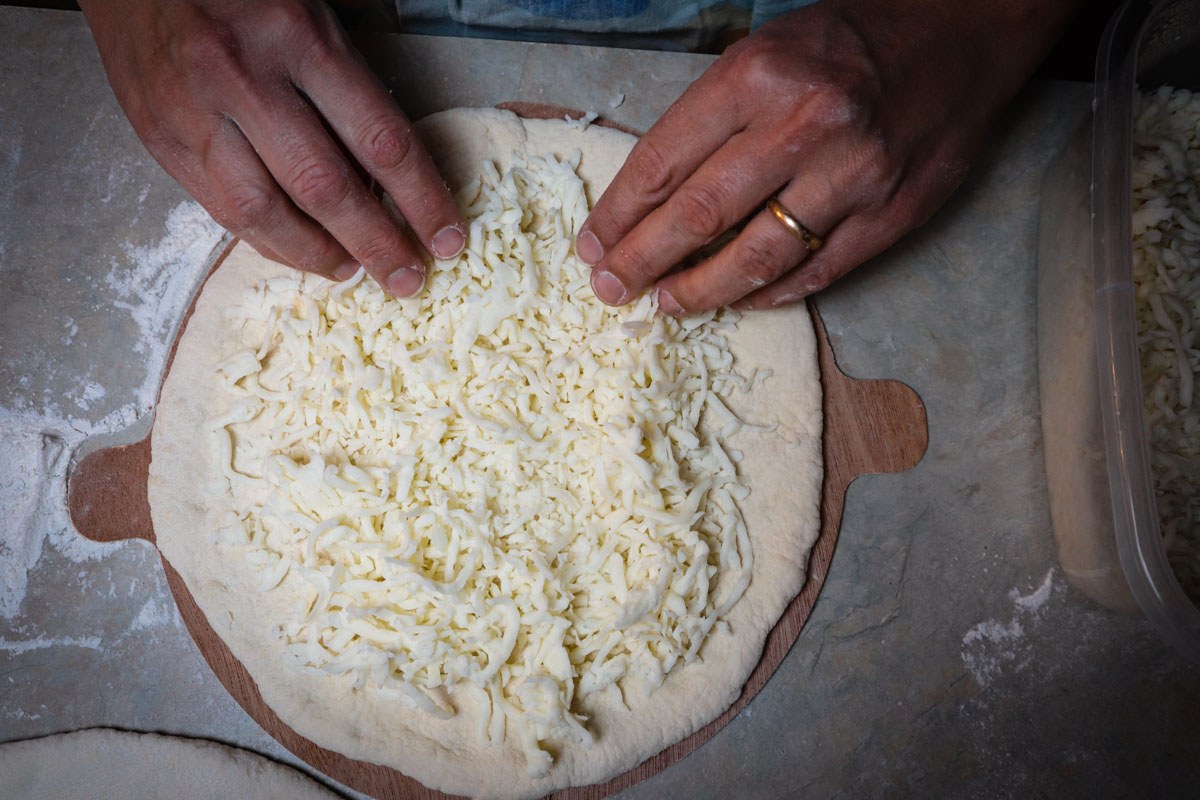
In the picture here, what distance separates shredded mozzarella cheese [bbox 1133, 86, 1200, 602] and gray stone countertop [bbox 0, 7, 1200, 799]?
9.5 inches

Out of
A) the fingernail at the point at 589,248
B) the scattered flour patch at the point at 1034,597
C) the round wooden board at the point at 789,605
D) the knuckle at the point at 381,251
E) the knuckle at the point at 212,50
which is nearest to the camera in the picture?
the knuckle at the point at 212,50

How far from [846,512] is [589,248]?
80 cm

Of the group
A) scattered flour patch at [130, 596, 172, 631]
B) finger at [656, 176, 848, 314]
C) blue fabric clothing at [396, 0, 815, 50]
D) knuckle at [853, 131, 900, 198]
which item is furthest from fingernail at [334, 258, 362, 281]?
knuckle at [853, 131, 900, 198]

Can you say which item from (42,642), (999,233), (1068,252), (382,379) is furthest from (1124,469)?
(42,642)

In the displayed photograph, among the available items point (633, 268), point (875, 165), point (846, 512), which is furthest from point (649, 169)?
point (846, 512)

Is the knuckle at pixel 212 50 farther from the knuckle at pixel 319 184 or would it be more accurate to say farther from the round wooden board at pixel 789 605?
the round wooden board at pixel 789 605

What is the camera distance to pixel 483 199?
1527mm

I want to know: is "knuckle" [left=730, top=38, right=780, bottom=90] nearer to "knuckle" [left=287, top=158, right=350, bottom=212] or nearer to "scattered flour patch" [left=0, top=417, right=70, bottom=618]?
"knuckle" [left=287, top=158, right=350, bottom=212]

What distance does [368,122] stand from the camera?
4.12 feet

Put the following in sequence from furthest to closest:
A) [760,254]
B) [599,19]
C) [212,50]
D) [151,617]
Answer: [599,19], [151,617], [760,254], [212,50]

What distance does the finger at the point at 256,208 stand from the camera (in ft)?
4.09

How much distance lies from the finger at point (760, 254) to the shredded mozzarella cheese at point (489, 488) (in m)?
0.11

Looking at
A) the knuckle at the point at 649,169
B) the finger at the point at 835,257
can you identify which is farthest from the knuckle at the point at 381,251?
the finger at the point at 835,257

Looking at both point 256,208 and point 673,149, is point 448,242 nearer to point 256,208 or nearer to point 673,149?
point 256,208
